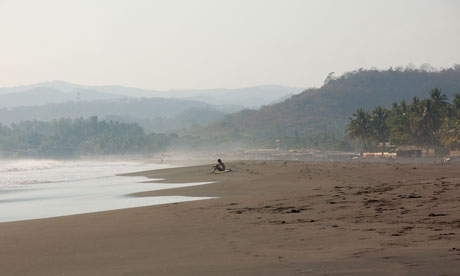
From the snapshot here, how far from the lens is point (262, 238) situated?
39.0 feet

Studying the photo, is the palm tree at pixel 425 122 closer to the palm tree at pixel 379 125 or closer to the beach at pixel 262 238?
the palm tree at pixel 379 125

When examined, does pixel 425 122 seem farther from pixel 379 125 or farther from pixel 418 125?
pixel 379 125

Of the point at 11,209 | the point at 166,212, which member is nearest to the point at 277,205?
the point at 166,212

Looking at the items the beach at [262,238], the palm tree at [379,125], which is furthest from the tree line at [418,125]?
the beach at [262,238]

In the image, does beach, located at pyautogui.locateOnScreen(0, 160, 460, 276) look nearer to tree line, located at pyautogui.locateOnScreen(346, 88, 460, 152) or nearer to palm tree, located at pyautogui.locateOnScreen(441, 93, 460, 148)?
palm tree, located at pyautogui.locateOnScreen(441, 93, 460, 148)

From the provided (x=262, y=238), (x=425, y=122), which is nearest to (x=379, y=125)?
(x=425, y=122)

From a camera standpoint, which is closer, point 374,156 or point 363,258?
point 363,258

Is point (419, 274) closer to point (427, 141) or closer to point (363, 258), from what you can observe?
point (363, 258)

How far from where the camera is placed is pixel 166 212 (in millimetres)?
17750

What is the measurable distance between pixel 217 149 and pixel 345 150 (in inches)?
2469

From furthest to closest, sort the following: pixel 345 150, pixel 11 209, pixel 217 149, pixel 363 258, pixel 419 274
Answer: pixel 217 149 → pixel 345 150 → pixel 11 209 → pixel 363 258 → pixel 419 274

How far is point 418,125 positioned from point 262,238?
87.6m

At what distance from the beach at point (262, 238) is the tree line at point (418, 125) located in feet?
237

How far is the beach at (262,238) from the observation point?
29.5ft
